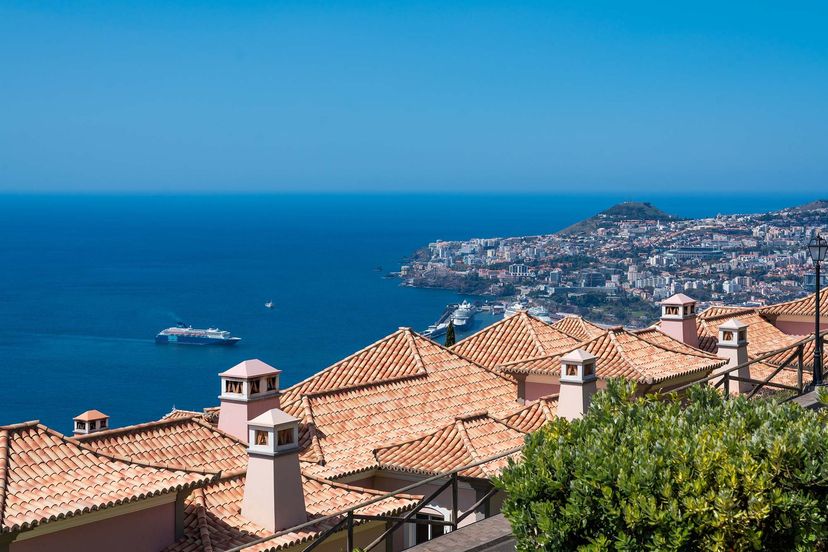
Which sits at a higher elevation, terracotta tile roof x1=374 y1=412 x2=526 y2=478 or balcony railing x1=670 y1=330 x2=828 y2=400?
balcony railing x1=670 y1=330 x2=828 y2=400

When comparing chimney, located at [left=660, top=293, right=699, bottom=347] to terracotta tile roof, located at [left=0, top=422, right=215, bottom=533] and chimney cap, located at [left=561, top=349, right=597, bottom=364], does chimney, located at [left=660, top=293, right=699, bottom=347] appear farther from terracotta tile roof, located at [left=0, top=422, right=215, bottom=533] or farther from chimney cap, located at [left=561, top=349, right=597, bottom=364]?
terracotta tile roof, located at [left=0, top=422, right=215, bottom=533]

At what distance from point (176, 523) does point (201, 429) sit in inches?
111

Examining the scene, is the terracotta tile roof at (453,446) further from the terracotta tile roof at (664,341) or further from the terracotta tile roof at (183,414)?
the terracotta tile roof at (664,341)

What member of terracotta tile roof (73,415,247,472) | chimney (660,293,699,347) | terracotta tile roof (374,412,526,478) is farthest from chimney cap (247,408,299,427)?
chimney (660,293,699,347)

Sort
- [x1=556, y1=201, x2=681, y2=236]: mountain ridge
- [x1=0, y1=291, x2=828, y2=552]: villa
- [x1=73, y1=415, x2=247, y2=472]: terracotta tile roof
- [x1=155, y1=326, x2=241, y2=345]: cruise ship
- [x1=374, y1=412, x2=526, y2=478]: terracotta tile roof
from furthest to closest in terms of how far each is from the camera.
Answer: [x1=556, y1=201, x2=681, y2=236]: mountain ridge, [x1=155, y1=326, x2=241, y2=345]: cruise ship, [x1=374, y1=412, x2=526, y2=478]: terracotta tile roof, [x1=73, y1=415, x2=247, y2=472]: terracotta tile roof, [x1=0, y1=291, x2=828, y2=552]: villa

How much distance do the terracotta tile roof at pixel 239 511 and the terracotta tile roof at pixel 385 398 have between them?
46.5 inches

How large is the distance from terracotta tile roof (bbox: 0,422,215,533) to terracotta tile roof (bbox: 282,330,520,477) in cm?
337

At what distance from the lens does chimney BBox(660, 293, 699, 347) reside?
21812mm

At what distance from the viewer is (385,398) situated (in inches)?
675

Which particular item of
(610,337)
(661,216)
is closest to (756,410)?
(610,337)

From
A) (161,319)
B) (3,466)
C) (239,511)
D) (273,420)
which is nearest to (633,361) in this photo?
(239,511)

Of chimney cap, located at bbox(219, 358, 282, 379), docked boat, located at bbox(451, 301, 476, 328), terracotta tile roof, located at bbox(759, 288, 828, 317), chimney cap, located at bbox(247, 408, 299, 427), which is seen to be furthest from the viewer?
docked boat, located at bbox(451, 301, 476, 328)

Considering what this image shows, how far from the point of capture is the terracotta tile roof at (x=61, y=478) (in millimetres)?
10242

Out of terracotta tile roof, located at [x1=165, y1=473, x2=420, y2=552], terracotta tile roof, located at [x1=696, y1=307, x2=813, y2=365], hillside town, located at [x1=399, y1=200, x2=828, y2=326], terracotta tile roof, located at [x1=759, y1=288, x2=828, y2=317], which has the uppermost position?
terracotta tile roof, located at [x1=759, y1=288, x2=828, y2=317]
